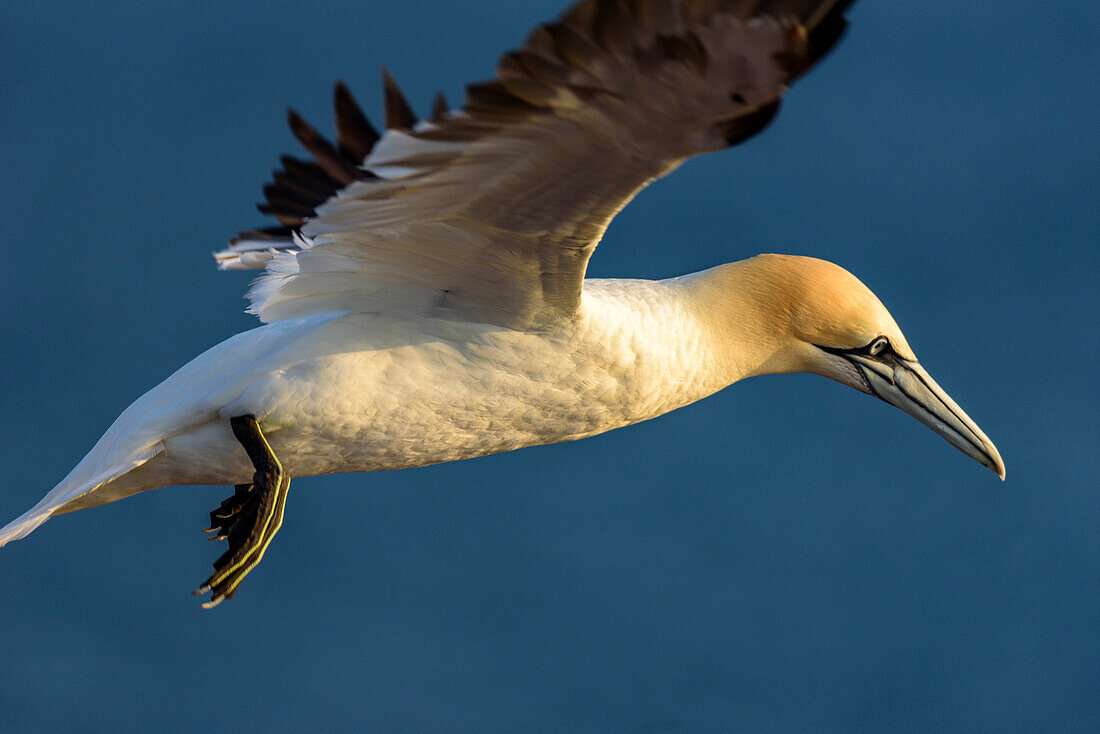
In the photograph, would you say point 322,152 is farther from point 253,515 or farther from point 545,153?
point 545,153

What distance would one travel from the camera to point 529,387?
495 centimetres

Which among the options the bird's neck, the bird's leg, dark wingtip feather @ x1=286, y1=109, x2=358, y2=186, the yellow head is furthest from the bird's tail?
the yellow head

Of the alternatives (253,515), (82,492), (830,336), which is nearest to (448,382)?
(253,515)

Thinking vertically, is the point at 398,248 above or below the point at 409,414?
above

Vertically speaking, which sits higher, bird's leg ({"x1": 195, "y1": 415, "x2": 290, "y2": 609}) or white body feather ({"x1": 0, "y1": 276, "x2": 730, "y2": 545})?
white body feather ({"x1": 0, "y1": 276, "x2": 730, "y2": 545})

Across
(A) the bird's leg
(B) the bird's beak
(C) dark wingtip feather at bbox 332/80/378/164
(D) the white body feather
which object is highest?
(C) dark wingtip feather at bbox 332/80/378/164

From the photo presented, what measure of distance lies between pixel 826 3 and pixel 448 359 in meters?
2.18

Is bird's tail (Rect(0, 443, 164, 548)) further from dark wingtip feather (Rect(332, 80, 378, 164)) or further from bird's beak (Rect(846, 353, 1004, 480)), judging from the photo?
bird's beak (Rect(846, 353, 1004, 480))

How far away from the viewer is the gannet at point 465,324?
3.68m

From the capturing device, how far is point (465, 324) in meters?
4.95

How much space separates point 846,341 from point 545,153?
230 cm

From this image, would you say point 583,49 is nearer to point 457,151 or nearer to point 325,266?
point 457,151

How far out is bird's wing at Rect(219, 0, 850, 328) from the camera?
3221 millimetres

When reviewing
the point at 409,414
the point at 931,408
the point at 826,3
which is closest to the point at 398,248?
the point at 409,414
